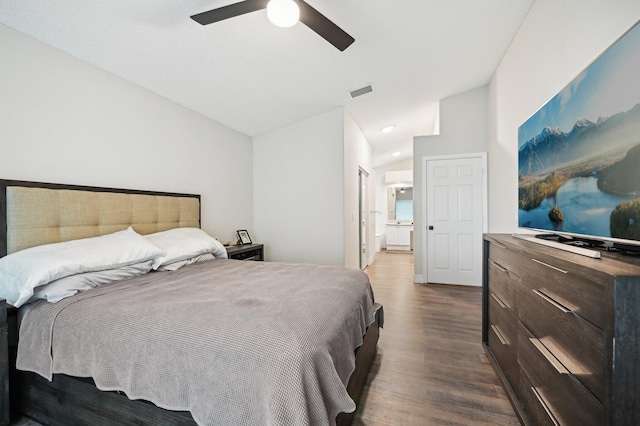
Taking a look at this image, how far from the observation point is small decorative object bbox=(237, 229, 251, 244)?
13.2ft

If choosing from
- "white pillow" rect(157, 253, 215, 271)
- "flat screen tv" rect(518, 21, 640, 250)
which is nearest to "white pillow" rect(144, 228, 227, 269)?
"white pillow" rect(157, 253, 215, 271)

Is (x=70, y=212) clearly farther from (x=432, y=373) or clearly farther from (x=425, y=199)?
(x=425, y=199)

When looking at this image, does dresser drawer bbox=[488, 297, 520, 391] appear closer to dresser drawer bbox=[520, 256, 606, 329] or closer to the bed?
dresser drawer bbox=[520, 256, 606, 329]

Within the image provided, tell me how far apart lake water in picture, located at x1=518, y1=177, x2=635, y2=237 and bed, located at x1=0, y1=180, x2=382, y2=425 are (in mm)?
1263

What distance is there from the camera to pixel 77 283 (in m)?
1.67

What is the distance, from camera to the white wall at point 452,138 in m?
4.30

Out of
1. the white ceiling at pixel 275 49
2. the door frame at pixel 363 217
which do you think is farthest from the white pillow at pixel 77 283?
the door frame at pixel 363 217

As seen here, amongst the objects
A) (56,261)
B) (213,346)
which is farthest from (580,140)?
(56,261)

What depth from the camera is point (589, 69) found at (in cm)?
138

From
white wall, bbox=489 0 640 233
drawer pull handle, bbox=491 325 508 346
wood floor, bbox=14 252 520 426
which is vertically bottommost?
wood floor, bbox=14 252 520 426

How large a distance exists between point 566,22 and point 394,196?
22.2 ft

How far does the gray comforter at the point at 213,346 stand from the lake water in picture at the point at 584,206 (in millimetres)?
1264

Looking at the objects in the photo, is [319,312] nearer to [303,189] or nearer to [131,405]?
[131,405]

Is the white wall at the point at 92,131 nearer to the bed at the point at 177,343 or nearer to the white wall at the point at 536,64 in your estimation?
the bed at the point at 177,343
